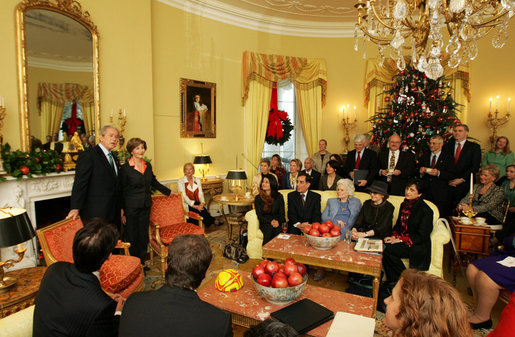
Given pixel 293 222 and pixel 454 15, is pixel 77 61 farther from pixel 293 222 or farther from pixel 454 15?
pixel 454 15

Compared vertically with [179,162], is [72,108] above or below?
above

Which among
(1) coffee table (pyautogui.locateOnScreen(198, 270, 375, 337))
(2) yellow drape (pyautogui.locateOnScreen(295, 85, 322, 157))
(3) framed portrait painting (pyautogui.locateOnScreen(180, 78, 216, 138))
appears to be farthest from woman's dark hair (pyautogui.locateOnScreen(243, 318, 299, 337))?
(2) yellow drape (pyautogui.locateOnScreen(295, 85, 322, 157))

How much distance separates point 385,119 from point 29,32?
570cm

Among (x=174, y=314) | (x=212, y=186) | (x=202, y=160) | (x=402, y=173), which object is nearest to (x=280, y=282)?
A: (x=174, y=314)

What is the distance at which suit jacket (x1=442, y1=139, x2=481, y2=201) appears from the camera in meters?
4.95

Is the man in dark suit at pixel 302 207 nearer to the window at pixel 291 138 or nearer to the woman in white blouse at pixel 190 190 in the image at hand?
the woman in white blouse at pixel 190 190

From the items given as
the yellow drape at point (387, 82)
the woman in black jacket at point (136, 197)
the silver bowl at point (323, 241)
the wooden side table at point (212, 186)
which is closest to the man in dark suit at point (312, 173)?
the wooden side table at point (212, 186)

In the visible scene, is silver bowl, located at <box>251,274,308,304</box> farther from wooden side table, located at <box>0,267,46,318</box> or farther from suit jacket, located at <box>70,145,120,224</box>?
suit jacket, located at <box>70,145,120,224</box>

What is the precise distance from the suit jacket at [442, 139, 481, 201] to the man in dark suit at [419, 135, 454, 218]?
0.14 meters

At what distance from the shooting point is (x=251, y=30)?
757 centimetres

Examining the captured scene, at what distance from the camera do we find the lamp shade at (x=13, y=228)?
7.47ft

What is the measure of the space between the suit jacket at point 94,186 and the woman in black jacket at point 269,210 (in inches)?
78.4

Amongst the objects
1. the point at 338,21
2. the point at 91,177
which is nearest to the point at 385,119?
the point at 338,21

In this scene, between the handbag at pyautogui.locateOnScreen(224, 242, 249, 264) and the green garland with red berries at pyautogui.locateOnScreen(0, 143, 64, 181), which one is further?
the handbag at pyautogui.locateOnScreen(224, 242, 249, 264)
